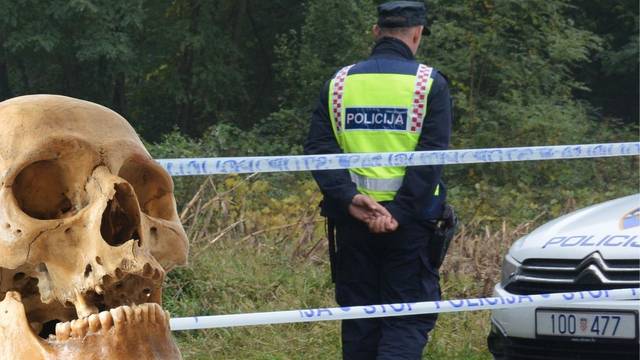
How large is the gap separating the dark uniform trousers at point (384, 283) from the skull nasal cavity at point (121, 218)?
2.57 meters

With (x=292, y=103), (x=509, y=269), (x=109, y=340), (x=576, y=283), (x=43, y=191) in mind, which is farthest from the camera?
(x=292, y=103)

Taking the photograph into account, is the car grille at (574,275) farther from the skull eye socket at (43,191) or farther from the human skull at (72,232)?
the skull eye socket at (43,191)

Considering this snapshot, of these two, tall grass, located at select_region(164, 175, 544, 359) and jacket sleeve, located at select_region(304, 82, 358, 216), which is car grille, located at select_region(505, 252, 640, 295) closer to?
tall grass, located at select_region(164, 175, 544, 359)

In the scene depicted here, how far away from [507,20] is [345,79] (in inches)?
455

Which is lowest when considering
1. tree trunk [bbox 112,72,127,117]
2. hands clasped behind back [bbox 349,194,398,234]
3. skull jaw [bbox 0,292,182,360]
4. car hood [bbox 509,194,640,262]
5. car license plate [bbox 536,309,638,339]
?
tree trunk [bbox 112,72,127,117]

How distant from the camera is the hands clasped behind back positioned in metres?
4.88

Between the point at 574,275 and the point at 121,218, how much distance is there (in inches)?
150

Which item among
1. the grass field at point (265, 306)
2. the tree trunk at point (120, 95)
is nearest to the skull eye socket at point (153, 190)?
the grass field at point (265, 306)

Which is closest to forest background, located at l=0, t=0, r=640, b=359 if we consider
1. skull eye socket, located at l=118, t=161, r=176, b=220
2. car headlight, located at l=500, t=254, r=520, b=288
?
car headlight, located at l=500, t=254, r=520, b=288

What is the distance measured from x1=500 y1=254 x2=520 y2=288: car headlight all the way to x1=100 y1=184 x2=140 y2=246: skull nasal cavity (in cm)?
398

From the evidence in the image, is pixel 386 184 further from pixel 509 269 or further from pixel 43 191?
pixel 43 191

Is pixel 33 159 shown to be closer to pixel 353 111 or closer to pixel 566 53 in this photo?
pixel 353 111

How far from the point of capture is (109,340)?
7.00ft

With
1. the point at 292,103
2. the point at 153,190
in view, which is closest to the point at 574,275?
the point at 153,190
